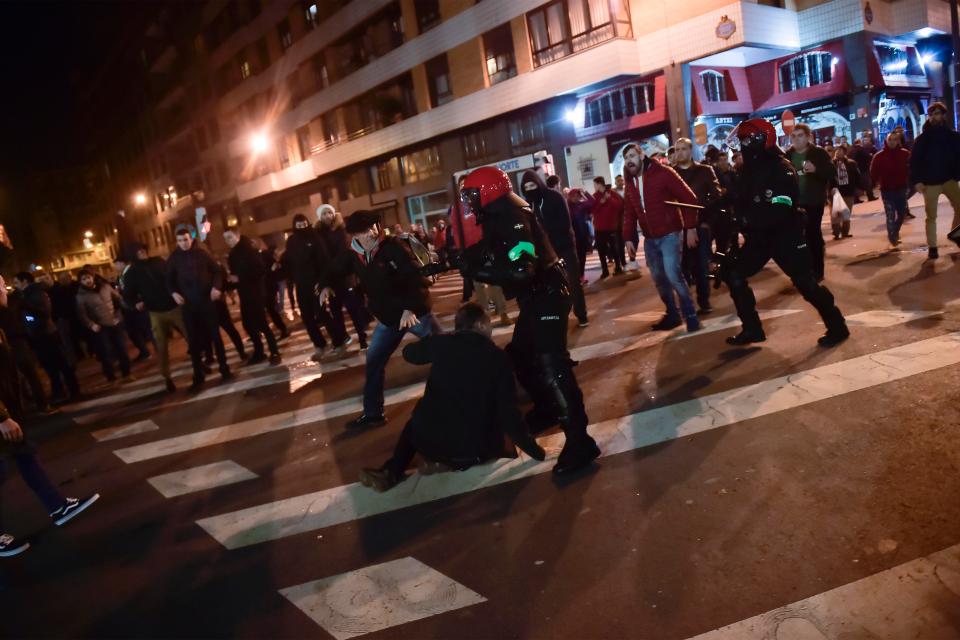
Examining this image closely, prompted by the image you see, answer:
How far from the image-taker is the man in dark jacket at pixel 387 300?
18.2 feet

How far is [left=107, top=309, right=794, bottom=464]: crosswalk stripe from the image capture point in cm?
625

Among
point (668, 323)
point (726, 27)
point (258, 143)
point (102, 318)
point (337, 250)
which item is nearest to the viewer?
point (668, 323)

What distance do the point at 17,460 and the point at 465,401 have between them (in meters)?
3.25

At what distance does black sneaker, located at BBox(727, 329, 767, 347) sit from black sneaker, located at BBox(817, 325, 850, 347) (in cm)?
53

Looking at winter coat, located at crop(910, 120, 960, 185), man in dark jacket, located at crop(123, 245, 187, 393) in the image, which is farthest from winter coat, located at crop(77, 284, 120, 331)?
winter coat, located at crop(910, 120, 960, 185)

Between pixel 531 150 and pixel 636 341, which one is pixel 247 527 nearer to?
pixel 636 341

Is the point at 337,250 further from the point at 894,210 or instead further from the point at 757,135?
the point at 894,210

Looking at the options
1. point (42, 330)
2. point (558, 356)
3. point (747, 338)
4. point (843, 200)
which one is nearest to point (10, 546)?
point (558, 356)

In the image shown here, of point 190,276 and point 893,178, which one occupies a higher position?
point 190,276

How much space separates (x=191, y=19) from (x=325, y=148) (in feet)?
65.9

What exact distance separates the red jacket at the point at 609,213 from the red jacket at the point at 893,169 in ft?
13.8

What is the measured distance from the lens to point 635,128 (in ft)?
74.8

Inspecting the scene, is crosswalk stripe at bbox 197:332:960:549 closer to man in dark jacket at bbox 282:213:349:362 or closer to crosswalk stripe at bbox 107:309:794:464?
crosswalk stripe at bbox 107:309:794:464

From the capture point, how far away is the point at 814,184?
799cm
